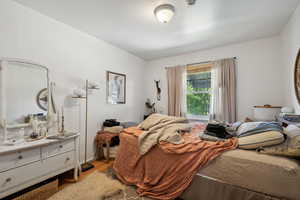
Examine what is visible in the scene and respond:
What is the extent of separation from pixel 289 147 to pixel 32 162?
8.78 ft

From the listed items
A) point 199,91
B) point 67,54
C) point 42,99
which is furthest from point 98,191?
point 199,91

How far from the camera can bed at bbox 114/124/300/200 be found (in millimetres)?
1067

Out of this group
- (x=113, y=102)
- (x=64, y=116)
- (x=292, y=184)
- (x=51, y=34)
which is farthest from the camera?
(x=113, y=102)

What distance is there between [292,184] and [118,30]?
121 inches

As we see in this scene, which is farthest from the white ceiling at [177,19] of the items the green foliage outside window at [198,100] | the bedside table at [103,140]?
the bedside table at [103,140]

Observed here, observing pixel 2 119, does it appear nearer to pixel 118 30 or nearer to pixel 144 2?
pixel 118 30

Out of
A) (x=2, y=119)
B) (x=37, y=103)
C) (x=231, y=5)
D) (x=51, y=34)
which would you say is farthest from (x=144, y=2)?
(x=2, y=119)

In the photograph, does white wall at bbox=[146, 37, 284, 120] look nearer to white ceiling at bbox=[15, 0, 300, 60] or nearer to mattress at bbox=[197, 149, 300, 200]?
white ceiling at bbox=[15, 0, 300, 60]

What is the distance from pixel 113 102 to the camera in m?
3.27

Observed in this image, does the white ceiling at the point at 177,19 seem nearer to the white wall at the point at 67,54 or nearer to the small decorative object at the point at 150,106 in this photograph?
the white wall at the point at 67,54

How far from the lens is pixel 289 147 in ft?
3.86

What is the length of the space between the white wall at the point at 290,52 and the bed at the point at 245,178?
153cm

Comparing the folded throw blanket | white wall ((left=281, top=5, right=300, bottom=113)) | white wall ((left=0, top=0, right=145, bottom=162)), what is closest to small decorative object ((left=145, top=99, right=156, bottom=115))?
white wall ((left=0, top=0, right=145, bottom=162))

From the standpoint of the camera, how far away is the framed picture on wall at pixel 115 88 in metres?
3.15
